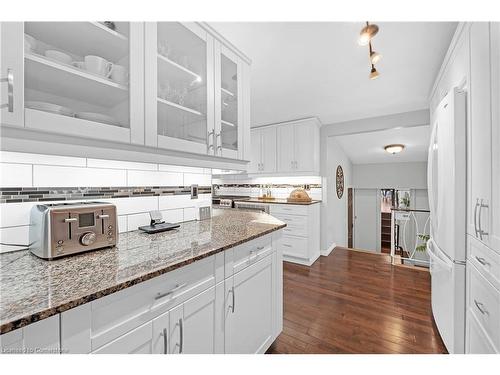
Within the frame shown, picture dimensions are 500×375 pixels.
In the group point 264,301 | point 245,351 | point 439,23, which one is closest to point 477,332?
point 264,301

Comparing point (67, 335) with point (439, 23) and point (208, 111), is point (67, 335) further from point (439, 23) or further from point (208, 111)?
point (439, 23)

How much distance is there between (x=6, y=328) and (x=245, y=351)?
112 centimetres

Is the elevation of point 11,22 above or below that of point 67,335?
above

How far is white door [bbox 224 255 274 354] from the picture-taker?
1.11 m

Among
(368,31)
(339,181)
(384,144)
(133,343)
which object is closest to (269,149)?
(339,181)

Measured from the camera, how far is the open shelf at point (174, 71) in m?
1.21

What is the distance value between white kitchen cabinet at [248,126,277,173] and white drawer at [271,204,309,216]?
2.60 feet

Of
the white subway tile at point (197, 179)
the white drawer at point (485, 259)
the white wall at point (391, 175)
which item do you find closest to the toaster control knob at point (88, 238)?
the white subway tile at point (197, 179)

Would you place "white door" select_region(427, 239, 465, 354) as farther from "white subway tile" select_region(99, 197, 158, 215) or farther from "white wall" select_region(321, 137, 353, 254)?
"white wall" select_region(321, 137, 353, 254)

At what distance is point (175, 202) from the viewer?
1623 mm

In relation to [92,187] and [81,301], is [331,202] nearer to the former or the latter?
[92,187]

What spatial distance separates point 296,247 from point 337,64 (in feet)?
8.22

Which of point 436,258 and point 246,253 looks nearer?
point 246,253

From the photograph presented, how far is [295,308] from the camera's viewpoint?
2.12 meters
